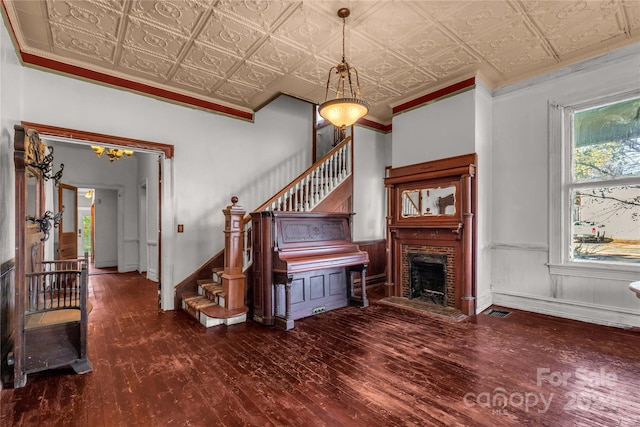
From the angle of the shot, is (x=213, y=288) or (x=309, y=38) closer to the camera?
(x=309, y=38)

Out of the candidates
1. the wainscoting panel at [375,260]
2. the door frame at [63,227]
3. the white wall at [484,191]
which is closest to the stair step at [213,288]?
the wainscoting panel at [375,260]

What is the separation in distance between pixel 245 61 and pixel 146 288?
183 inches

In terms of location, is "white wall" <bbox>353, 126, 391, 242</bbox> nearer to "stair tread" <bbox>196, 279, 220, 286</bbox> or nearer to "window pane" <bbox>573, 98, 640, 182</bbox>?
"stair tread" <bbox>196, 279, 220, 286</bbox>

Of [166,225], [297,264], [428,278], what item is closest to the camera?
[297,264]

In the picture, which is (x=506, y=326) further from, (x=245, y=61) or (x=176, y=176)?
(x=176, y=176)

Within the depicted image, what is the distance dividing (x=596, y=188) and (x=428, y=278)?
2412 mm

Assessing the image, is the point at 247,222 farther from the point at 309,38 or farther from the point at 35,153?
the point at 309,38

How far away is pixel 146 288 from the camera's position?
5988mm

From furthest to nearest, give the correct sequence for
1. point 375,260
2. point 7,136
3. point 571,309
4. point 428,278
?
1. point 375,260
2. point 428,278
3. point 571,309
4. point 7,136

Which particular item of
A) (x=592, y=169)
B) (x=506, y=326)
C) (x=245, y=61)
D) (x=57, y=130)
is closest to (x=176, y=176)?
(x=57, y=130)

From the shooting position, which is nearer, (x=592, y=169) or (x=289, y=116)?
(x=592, y=169)

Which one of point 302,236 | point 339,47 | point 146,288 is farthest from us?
point 146,288

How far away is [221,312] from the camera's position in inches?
152

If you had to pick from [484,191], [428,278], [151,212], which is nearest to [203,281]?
[151,212]
